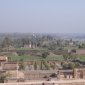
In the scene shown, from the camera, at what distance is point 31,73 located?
1571cm

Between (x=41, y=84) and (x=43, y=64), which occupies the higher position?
(x=41, y=84)

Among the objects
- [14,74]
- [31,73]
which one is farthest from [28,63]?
[14,74]

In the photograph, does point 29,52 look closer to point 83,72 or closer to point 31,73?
point 31,73

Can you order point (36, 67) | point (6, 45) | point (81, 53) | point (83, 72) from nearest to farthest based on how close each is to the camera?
point (83, 72)
point (36, 67)
point (81, 53)
point (6, 45)

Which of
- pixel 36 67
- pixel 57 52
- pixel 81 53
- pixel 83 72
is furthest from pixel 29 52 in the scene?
pixel 83 72

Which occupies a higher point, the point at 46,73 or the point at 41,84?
the point at 41,84

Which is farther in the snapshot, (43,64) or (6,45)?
(6,45)

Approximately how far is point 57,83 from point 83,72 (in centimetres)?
562

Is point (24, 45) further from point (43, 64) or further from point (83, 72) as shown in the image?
point (83, 72)

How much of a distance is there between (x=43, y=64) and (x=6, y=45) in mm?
18198

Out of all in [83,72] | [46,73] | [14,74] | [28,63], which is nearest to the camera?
[83,72]

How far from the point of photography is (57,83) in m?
7.14

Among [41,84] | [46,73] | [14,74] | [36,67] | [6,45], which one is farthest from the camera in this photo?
[6,45]

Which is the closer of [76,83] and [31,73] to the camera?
[76,83]
